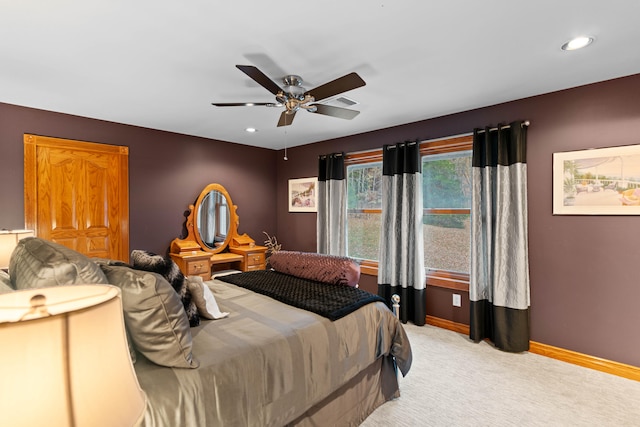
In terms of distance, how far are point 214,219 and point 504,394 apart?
4048 millimetres

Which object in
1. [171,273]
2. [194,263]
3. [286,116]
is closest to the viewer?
[171,273]

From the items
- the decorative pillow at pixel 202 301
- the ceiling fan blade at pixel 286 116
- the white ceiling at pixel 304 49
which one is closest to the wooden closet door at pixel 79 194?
the white ceiling at pixel 304 49

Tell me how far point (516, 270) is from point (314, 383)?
2.41 meters

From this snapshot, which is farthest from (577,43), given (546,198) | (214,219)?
(214,219)

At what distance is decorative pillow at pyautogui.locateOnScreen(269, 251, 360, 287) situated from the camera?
2.54 metres

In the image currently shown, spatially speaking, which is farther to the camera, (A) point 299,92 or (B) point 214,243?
(B) point 214,243

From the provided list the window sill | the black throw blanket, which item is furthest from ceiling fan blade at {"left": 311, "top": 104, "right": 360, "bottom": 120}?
the window sill

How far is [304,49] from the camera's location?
2.09 m

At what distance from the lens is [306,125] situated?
13.0 ft

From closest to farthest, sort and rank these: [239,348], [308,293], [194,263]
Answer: [239,348] < [308,293] < [194,263]

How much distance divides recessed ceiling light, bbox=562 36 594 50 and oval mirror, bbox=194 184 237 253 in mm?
4235

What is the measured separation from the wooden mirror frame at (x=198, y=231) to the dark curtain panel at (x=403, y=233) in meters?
2.40

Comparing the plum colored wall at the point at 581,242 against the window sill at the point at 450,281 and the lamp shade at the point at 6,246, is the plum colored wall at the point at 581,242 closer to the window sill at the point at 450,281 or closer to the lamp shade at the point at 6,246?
the window sill at the point at 450,281

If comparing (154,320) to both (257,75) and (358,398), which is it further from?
(257,75)
